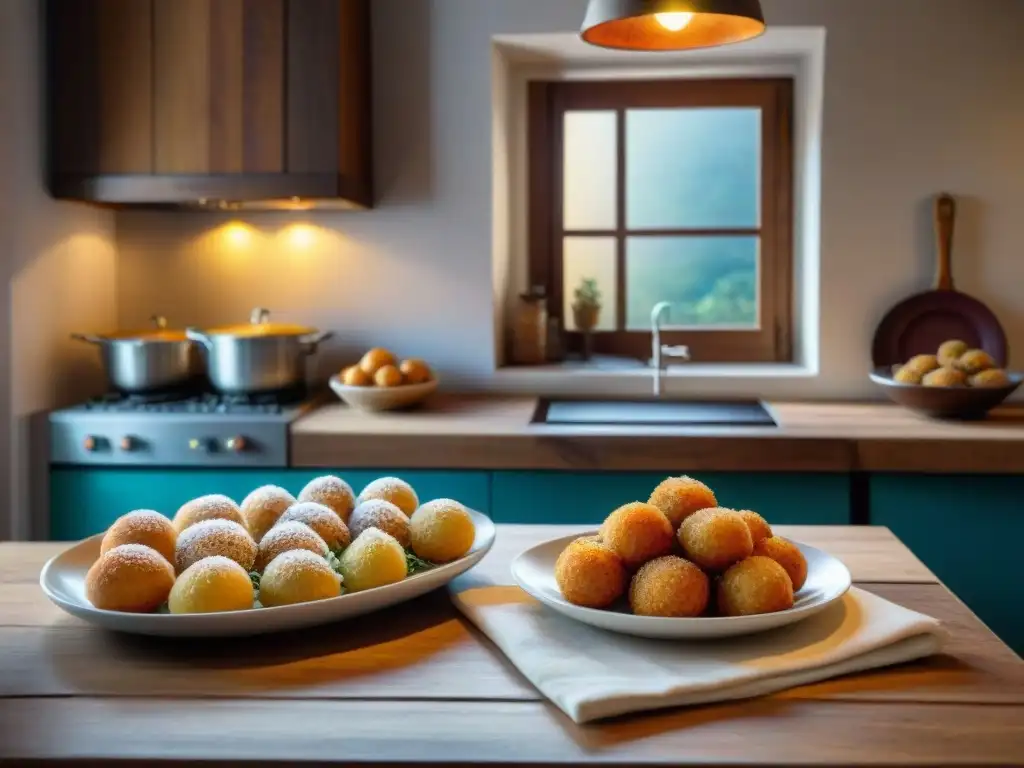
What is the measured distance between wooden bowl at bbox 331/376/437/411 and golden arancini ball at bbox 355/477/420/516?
1392 mm

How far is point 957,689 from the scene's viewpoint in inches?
40.4

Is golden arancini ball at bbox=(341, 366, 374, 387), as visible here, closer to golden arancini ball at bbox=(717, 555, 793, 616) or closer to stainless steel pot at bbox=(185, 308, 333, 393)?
stainless steel pot at bbox=(185, 308, 333, 393)

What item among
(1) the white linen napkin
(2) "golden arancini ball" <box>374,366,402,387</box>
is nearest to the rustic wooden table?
(1) the white linen napkin

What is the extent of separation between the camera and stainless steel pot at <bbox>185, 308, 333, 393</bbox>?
2.79m

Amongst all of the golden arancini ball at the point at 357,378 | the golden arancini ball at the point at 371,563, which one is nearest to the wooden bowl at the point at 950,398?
the golden arancini ball at the point at 357,378

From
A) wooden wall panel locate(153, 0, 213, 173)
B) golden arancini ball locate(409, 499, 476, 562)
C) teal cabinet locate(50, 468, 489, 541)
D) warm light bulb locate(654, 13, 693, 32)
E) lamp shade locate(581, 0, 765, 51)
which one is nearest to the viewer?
golden arancini ball locate(409, 499, 476, 562)

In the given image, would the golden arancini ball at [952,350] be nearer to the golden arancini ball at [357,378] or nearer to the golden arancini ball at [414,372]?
the golden arancini ball at [414,372]

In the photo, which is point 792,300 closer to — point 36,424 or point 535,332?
point 535,332

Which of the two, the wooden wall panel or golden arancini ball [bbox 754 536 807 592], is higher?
the wooden wall panel

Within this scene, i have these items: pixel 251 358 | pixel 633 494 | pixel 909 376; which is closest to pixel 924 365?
pixel 909 376

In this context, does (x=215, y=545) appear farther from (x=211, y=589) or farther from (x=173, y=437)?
(x=173, y=437)

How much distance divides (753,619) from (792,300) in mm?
2406

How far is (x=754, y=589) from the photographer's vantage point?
1088 mm

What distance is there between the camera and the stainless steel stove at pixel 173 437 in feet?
8.50
